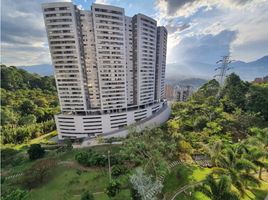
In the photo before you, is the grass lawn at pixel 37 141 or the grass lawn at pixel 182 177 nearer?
the grass lawn at pixel 182 177

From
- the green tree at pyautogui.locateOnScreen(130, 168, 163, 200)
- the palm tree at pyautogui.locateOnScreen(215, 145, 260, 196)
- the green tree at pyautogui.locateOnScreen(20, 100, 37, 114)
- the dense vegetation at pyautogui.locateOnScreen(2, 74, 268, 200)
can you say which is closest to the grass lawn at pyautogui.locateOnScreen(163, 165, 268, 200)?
the dense vegetation at pyautogui.locateOnScreen(2, 74, 268, 200)

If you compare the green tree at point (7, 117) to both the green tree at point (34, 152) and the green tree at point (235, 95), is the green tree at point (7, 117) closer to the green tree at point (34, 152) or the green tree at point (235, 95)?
the green tree at point (34, 152)

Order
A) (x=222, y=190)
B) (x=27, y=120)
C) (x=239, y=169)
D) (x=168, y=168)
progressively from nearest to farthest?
(x=222, y=190) < (x=239, y=169) < (x=168, y=168) < (x=27, y=120)

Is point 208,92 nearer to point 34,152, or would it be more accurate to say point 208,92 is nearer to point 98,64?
point 98,64

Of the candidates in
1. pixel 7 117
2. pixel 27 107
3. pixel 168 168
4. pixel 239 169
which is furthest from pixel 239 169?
pixel 27 107

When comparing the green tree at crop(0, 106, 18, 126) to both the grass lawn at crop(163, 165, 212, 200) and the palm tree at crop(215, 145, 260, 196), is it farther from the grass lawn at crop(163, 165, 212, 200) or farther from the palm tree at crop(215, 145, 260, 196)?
the palm tree at crop(215, 145, 260, 196)

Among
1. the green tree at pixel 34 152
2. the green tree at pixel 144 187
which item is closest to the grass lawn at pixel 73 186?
the green tree at pixel 144 187

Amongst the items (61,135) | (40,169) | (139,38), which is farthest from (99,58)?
(40,169)
